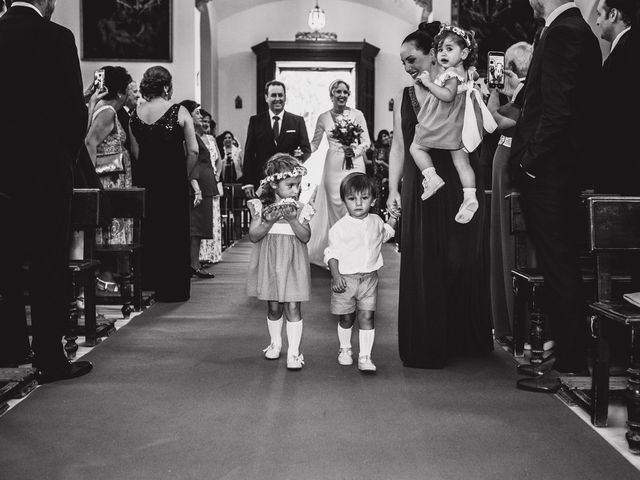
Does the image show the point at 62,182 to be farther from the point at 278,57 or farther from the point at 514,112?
the point at 278,57

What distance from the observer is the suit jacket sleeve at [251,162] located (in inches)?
342

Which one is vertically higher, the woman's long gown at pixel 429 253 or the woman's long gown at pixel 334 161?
the woman's long gown at pixel 334 161

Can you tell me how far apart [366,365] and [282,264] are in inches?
28.0

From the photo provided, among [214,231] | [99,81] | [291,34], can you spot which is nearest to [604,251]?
[99,81]

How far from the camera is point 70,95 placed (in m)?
4.16

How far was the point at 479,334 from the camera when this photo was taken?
16.3ft

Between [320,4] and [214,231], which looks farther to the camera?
[320,4]

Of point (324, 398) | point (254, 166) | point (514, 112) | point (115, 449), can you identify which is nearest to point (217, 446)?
point (115, 449)

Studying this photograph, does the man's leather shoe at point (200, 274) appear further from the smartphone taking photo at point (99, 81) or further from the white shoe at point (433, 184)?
the white shoe at point (433, 184)

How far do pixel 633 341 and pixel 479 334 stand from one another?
6.08 feet

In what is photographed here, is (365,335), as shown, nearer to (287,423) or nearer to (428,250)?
(428,250)

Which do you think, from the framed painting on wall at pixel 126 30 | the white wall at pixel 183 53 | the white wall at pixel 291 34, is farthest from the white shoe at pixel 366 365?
the white wall at pixel 291 34

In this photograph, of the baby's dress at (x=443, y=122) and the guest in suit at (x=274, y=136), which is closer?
the baby's dress at (x=443, y=122)

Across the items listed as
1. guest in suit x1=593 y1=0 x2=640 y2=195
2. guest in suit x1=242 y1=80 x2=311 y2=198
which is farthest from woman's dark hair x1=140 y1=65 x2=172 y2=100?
guest in suit x1=593 y1=0 x2=640 y2=195
